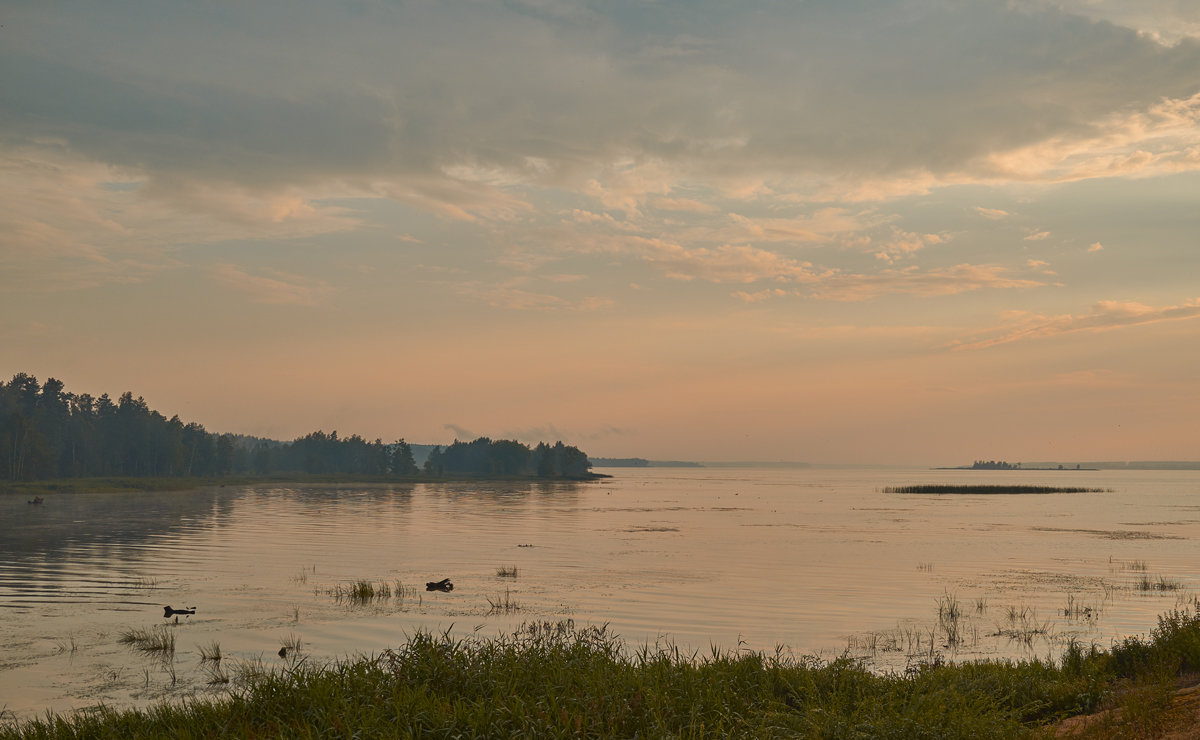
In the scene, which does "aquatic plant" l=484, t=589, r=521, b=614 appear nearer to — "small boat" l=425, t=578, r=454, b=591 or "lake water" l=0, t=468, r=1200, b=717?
"lake water" l=0, t=468, r=1200, b=717

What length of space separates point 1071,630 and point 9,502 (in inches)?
4427

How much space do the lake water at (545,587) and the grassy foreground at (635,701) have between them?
16.9 ft

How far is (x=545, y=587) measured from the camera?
1384 inches

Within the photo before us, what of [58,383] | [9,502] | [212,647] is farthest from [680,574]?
[58,383]

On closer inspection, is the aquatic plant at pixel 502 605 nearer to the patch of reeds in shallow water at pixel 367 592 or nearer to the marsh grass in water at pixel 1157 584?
the patch of reeds in shallow water at pixel 367 592

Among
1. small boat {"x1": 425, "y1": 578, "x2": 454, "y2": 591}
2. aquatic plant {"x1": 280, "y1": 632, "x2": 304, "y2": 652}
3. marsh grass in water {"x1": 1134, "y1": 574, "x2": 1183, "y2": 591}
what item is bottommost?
marsh grass in water {"x1": 1134, "y1": 574, "x2": 1183, "y2": 591}

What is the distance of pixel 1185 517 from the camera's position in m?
89.7

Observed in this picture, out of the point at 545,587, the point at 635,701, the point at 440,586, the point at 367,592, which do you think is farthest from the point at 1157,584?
the point at 367,592

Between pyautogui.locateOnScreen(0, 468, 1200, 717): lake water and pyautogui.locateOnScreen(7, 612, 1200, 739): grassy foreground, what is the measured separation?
203 inches

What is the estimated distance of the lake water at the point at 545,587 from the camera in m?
22.4

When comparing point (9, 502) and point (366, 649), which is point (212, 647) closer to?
point (366, 649)

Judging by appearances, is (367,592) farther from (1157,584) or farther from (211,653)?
(1157,584)

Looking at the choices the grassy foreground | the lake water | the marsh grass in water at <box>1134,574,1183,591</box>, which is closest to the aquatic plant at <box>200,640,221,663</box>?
the lake water

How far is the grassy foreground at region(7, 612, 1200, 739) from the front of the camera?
11.9 metres
